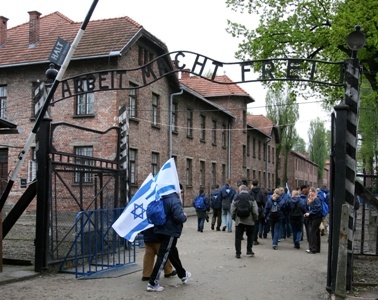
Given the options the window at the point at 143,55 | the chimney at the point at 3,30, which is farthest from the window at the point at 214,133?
the chimney at the point at 3,30

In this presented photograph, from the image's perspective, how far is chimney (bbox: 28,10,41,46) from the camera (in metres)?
27.3

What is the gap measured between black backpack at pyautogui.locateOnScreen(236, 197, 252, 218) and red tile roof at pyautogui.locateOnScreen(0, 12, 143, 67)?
13.3 metres

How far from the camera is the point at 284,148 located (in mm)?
60344

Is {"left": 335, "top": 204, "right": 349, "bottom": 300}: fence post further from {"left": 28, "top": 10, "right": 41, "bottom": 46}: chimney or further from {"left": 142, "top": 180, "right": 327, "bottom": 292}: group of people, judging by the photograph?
{"left": 28, "top": 10, "right": 41, "bottom": 46}: chimney

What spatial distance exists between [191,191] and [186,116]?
4.81 metres

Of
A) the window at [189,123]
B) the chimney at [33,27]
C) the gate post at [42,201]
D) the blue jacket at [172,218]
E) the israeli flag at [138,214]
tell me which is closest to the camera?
the blue jacket at [172,218]

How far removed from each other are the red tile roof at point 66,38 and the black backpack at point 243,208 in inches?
523

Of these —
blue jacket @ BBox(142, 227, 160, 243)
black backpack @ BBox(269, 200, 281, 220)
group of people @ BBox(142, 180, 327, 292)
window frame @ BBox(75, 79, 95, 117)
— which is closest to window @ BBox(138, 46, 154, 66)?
window frame @ BBox(75, 79, 95, 117)

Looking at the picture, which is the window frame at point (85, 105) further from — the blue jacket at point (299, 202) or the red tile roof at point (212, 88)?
the red tile roof at point (212, 88)

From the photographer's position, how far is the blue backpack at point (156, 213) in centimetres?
877

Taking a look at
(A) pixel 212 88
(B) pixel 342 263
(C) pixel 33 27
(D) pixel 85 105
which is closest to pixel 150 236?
(B) pixel 342 263

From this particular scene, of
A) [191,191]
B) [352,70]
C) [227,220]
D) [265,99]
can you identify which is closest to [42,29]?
[191,191]

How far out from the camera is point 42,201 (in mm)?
10133

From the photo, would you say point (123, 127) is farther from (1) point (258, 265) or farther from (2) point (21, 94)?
(2) point (21, 94)
